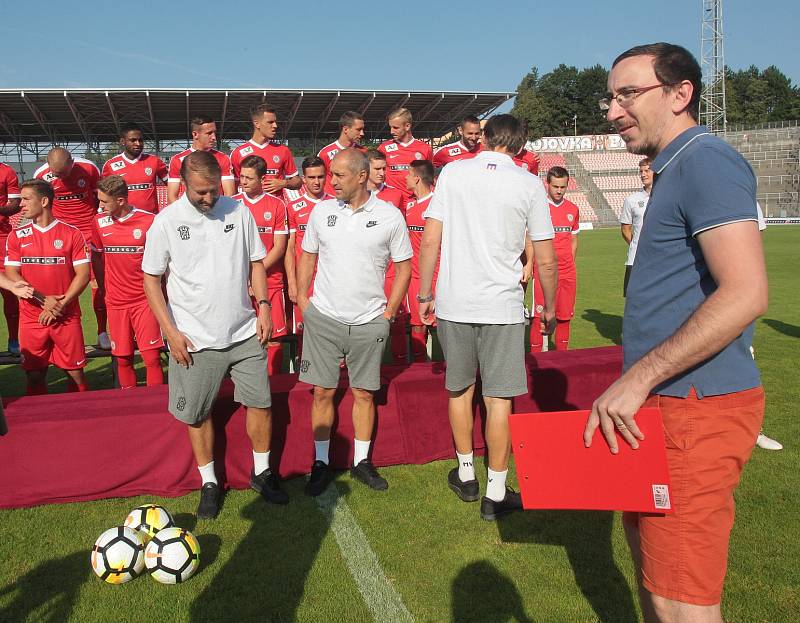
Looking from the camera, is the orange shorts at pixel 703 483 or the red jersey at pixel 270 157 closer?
the orange shorts at pixel 703 483

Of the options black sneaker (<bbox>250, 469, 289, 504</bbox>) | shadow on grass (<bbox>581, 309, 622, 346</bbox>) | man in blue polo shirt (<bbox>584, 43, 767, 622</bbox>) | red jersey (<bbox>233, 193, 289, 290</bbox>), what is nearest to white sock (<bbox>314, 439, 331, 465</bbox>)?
black sneaker (<bbox>250, 469, 289, 504</bbox>)

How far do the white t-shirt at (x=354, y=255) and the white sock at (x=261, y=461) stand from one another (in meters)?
1.05

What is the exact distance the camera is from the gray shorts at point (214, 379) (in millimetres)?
3924

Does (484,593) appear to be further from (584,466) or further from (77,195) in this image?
(77,195)

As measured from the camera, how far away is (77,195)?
777 centimetres

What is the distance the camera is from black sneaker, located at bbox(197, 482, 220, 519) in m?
3.91

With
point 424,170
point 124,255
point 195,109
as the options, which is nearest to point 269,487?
point 124,255

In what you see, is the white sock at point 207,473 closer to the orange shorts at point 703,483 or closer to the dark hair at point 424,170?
the orange shorts at point 703,483

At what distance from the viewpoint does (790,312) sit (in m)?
10.6

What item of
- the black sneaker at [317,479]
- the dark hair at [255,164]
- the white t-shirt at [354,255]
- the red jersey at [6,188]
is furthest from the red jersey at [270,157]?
the black sneaker at [317,479]

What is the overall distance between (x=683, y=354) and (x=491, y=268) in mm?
2116

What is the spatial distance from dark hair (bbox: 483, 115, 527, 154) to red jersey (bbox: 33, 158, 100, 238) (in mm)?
5773

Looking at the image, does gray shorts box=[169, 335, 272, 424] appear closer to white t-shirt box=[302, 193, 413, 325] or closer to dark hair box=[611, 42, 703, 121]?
white t-shirt box=[302, 193, 413, 325]

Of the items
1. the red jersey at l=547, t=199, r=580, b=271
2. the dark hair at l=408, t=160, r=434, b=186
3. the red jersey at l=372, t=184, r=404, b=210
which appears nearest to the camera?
the dark hair at l=408, t=160, r=434, b=186
